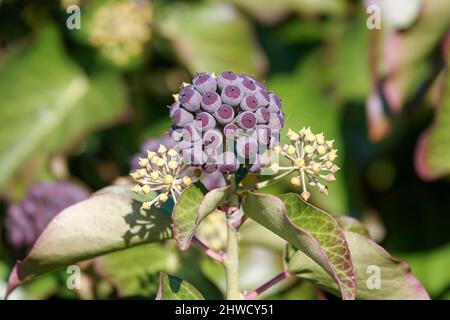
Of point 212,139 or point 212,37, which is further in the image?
point 212,37

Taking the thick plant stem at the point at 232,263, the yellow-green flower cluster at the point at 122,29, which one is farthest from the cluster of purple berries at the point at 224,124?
the yellow-green flower cluster at the point at 122,29

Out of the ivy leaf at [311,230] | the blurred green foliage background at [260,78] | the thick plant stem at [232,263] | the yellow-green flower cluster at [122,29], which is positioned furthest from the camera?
the yellow-green flower cluster at [122,29]

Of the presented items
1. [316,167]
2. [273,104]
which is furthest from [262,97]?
[316,167]

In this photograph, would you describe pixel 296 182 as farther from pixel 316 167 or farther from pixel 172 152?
pixel 172 152

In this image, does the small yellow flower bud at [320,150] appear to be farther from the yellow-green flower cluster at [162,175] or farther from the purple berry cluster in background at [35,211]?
the purple berry cluster in background at [35,211]
